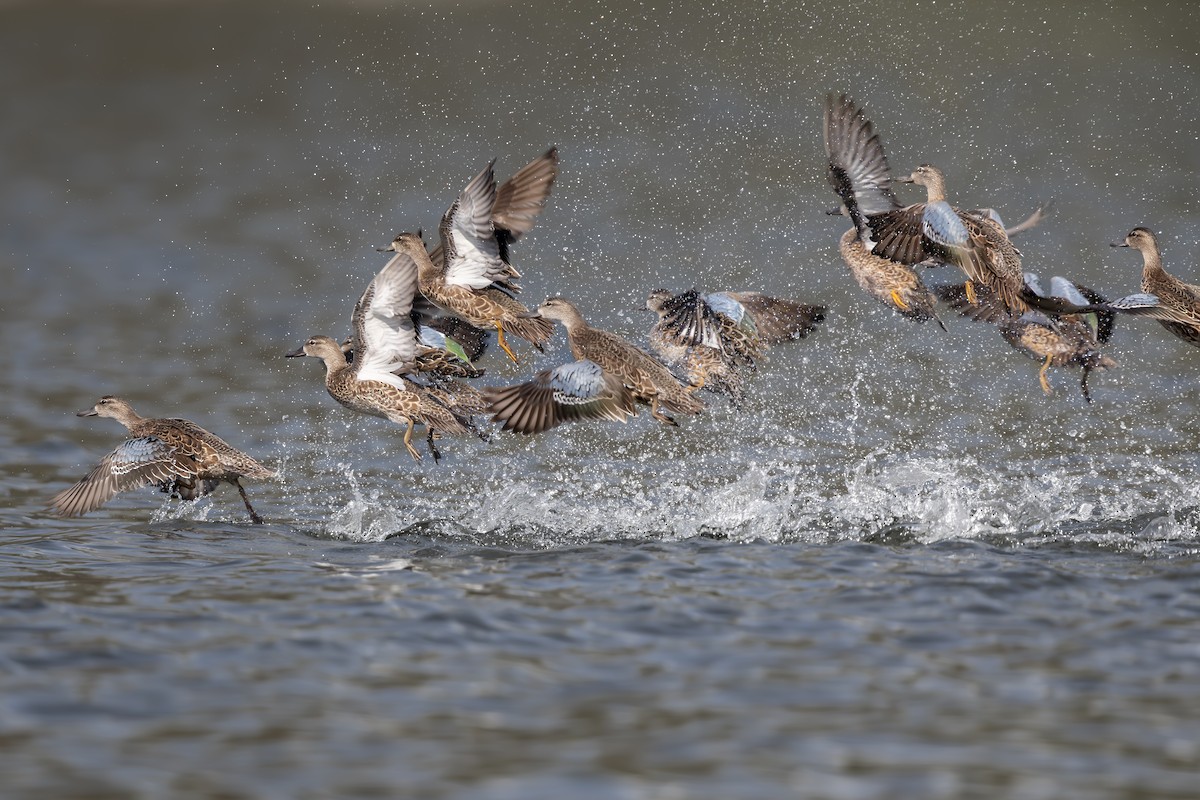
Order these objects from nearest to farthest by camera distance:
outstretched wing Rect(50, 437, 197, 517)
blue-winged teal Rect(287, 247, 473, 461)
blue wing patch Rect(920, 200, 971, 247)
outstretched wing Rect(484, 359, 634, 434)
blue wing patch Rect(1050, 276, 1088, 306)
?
outstretched wing Rect(484, 359, 634, 434) → blue wing patch Rect(920, 200, 971, 247) → outstretched wing Rect(50, 437, 197, 517) → blue-winged teal Rect(287, 247, 473, 461) → blue wing patch Rect(1050, 276, 1088, 306)

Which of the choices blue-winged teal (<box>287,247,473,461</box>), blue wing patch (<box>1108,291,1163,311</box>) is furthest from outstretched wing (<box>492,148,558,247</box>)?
blue wing patch (<box>1108,291,1163,311</box>)

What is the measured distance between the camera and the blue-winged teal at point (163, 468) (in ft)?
28.1

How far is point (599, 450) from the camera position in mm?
10953

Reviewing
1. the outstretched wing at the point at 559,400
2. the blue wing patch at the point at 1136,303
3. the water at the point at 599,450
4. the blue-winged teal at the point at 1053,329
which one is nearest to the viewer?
the water at the point at 599,450

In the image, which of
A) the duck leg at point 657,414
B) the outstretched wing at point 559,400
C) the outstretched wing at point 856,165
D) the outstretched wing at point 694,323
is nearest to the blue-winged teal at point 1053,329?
the outstretched wing at point 856,165

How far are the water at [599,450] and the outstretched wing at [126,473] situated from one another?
0.28 metres

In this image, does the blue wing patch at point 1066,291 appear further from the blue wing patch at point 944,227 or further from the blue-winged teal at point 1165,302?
the blue wing patch at point 944,227

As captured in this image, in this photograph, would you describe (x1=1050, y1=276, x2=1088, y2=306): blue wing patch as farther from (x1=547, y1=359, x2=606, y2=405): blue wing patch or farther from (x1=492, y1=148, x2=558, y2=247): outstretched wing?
(x1=492, y1=148, x2=558, y2=247): outstretched wing

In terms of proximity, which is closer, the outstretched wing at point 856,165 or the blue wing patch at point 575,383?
the blue wing patch at point 575,383

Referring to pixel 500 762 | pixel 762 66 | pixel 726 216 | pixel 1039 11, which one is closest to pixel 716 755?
pixel 500 762

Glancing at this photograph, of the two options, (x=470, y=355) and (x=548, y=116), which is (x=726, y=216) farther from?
(x=470, y=355)

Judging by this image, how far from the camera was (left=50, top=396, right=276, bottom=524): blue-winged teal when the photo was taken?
856 centimetres

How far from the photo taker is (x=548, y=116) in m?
18.2

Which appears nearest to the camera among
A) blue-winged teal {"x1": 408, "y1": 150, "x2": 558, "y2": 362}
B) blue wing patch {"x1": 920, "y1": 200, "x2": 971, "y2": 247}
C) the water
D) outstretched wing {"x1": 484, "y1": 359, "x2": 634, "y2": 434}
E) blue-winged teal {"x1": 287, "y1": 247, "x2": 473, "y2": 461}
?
the water
